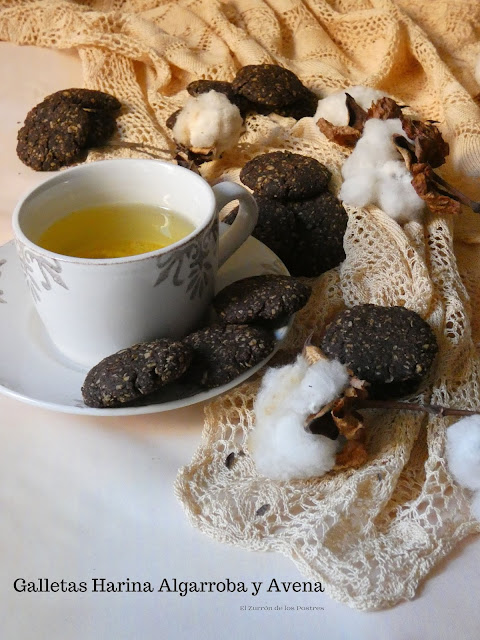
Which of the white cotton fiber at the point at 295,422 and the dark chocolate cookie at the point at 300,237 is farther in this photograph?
the dark chocolate cookie at the point at 300,237

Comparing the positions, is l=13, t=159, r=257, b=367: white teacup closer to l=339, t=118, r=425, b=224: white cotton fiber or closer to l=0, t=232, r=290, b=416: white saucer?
l=0, t=232, r=290, b=416: white saucer

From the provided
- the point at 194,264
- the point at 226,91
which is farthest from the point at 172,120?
the point at 194,264

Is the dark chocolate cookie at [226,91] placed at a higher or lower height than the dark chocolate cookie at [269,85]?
lower

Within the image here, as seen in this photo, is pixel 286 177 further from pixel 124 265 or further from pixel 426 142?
pixel 124 265

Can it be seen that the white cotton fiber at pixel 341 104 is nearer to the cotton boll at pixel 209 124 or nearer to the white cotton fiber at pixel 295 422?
the cotton boll at pixel 209 124

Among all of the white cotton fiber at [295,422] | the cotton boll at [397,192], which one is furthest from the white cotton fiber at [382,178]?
the white cotton fiber at [295,422]

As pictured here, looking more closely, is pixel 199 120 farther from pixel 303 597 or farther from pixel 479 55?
pixel 303 597

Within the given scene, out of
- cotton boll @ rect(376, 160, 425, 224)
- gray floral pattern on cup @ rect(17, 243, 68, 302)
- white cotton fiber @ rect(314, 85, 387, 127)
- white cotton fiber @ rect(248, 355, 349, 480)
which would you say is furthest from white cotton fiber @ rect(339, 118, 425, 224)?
gray floral pattern on cup @ rect(17, 243, 68, 302)
